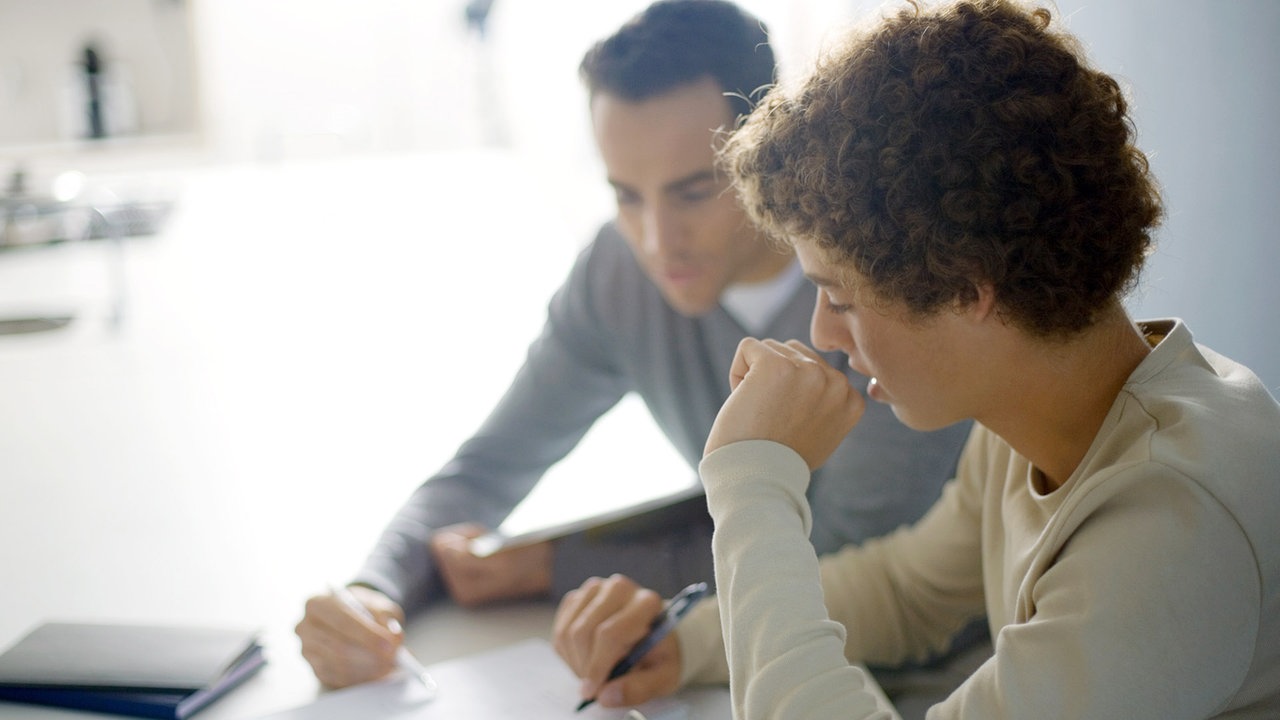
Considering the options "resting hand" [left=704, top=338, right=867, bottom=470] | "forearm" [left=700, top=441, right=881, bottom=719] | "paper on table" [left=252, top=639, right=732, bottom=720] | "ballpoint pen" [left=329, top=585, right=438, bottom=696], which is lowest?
"paper on table" [left=252, top=639, right=732, bottom=720]

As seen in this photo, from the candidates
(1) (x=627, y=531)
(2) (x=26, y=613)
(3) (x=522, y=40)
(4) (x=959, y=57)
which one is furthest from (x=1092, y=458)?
(3) (x=522, y=40)

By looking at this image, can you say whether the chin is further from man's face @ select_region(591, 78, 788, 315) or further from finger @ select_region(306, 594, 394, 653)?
finger @ select_region(306, 594, 394, 653)

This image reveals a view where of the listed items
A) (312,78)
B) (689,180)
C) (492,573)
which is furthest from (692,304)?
(312,78)

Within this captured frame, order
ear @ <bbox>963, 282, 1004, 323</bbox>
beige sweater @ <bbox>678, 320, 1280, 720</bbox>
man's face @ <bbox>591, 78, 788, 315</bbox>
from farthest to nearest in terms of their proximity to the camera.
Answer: man's face @ <bbox>591, 78, 788, 315</bbox>
ear @ <bbox>963, 282, 1004, 323</bbox>
beige sweater @ <bbox>678, 320, 1280, 720</bbox>

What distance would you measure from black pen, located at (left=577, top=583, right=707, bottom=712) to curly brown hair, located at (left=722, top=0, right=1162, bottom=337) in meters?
0.30

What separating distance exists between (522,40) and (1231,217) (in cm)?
375

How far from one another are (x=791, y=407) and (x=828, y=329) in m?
0.07

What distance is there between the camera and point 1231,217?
109cm

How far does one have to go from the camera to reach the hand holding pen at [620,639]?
858 mm

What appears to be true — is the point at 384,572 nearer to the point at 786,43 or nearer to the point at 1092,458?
the point at 1092,458

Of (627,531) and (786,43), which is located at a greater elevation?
(786,43)

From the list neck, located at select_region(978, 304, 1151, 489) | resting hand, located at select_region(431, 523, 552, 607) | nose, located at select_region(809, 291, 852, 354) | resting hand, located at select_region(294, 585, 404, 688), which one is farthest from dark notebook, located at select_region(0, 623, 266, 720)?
neck, located at select_region(978, 304, 1151, 489)

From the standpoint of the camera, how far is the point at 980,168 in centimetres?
69

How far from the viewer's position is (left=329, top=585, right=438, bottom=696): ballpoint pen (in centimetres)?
89
